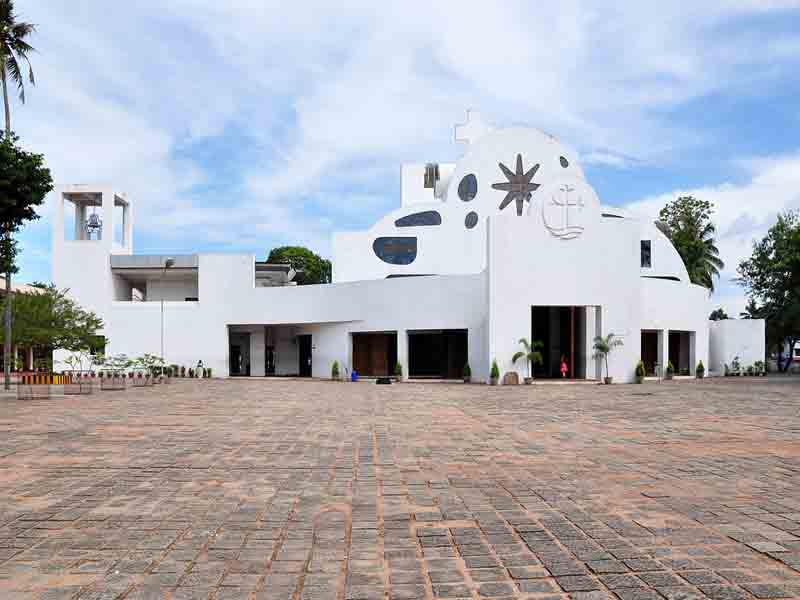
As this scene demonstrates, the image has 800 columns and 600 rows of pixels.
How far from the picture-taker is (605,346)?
91.1 feet

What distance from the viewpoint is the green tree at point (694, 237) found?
4788cm

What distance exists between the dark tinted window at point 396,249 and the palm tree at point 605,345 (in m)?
11.5

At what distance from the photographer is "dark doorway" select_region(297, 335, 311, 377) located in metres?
39.0

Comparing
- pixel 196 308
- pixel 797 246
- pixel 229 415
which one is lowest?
pixel 229 415

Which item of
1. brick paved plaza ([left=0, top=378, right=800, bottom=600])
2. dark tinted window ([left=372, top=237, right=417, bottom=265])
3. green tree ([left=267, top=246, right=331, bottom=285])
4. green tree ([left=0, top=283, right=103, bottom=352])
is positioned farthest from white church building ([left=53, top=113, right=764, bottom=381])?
green tree ([left=267, top=246, right=331, bottom=285])

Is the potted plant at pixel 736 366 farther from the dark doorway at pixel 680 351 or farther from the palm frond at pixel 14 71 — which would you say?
the palm frond at pixel 14 71

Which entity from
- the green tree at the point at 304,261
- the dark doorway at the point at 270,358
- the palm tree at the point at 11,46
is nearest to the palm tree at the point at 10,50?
the palm tree at the point at 11,46

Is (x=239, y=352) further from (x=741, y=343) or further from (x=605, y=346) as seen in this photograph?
(x=741, y=343)

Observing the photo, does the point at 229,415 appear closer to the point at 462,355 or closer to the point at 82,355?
the point at 462,355

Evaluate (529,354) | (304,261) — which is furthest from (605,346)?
(304,261)

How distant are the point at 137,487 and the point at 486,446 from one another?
4.89 metres

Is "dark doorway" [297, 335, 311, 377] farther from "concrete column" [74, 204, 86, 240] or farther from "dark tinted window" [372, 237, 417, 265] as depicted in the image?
"concrete column" [74, 204, 86, 240]

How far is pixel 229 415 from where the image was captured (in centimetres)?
1432

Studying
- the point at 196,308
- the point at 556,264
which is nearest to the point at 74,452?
the point at 556,264
